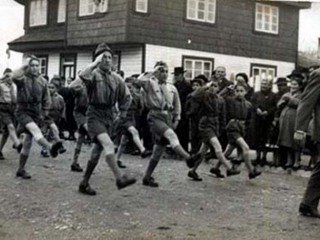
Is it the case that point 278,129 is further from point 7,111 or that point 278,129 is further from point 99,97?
point 99,97

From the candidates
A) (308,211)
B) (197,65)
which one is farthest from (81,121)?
(197,65)

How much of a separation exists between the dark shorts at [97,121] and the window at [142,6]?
47.7ft

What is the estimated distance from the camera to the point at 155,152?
34.0ft

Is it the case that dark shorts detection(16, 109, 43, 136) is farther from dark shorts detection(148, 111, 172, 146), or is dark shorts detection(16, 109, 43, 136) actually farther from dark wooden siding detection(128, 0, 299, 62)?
dark wooden siding detection(128, 0, 299, 62)

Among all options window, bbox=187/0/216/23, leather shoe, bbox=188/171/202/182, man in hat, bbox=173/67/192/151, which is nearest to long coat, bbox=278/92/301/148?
leather shoe, bbox=188/171/202/182

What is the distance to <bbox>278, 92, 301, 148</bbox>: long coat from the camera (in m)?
13.3

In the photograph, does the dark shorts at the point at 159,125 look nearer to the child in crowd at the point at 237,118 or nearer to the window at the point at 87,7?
the child in crowd at the point at 237,118

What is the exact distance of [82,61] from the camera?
27.3 metres

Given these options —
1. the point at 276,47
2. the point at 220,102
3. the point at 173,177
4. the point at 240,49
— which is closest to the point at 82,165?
the point at 173,177

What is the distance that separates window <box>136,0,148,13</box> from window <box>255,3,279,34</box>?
555cm

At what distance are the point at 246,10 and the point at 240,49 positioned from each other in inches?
63.6

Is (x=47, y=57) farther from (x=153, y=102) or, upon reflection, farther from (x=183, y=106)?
(x=153, y=102)

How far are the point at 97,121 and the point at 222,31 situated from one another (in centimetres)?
1692

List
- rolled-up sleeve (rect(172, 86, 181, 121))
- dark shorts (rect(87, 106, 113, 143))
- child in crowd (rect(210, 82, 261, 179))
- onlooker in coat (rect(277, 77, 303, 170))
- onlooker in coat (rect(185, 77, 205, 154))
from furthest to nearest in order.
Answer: onlooker in coat (rect(277, 77, 303, 170)) < onlooker in coat (rect(185, 77, 205, 154)) < child in crowd (rect(210, 82, 261, 179)) < rolled-up sleeve (rect(172, 86, 181, 121)) < dark shorts (rect(87, 106, 113, 143))
